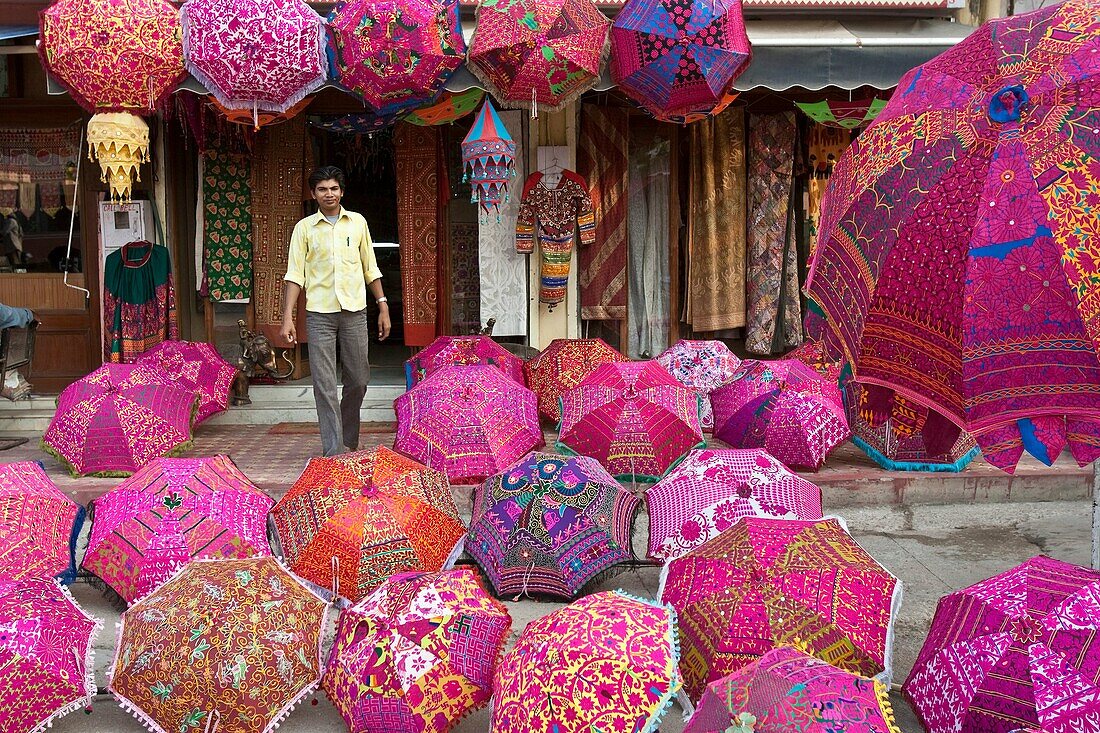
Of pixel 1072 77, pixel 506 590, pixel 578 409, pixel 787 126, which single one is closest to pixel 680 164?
pixel 787 126

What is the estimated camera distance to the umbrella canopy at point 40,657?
291 cm

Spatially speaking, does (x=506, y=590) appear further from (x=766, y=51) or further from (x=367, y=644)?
(x=766, y=51)

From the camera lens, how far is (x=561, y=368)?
7.02m

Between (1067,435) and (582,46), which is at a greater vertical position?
(582,46)

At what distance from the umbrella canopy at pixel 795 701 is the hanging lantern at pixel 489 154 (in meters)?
4.85

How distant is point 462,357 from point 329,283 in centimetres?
125

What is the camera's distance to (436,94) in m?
6.65

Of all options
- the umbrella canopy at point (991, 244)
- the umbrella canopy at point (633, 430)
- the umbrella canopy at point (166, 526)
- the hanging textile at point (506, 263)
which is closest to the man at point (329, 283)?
the umbrella canopy at point (633, 430)

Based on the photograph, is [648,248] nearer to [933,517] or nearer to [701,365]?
[701,365]

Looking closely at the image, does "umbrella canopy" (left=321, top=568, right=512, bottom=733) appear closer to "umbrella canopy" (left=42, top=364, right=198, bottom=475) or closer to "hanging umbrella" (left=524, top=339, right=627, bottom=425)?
"umbrella canopy" (left=42, top=364, right=198, bottom=475)

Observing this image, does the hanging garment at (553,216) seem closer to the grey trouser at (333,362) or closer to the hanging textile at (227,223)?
the grey trouser at (333,362)

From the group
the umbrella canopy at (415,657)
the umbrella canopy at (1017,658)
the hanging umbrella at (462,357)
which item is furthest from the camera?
the hanging umbrella at (462,357)

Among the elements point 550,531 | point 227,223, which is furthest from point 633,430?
point 227,223

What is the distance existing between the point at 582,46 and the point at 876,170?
3.93 m
